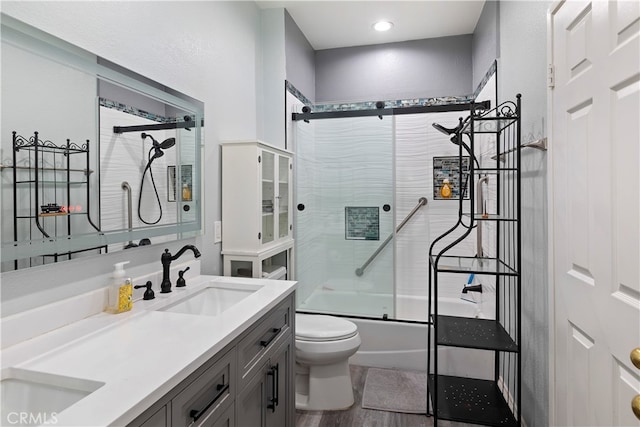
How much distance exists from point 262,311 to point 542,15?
5.77 feet

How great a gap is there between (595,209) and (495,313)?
4.86 ft

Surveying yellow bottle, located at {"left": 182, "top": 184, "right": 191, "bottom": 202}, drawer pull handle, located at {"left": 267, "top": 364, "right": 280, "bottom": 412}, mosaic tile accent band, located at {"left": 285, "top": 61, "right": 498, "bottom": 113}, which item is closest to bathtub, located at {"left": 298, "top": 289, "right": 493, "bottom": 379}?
drawer pull handle, located at {"left": 267, "top": 364, "right": 280, "bottom": 412}

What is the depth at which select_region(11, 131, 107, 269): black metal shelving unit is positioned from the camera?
3.40 ft

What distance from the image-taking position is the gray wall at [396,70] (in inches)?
126

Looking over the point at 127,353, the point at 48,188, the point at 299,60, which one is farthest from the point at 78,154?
the point at 299,60

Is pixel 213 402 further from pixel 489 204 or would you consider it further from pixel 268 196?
pixel 489 204

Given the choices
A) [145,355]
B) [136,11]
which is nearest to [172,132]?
[136,11]

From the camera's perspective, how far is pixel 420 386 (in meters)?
2.41

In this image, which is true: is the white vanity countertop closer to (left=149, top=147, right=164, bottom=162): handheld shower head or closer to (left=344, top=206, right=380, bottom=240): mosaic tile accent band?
(left=149, top=147, right=164, bottom=162): handheld shower head

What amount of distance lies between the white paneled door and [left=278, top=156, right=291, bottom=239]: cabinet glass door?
1.58 metres

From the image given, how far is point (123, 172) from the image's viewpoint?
1.40 metres

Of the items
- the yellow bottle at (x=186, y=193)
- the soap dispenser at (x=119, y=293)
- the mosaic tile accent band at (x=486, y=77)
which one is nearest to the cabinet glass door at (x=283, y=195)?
the yellow bottle at (x=186, y=193)

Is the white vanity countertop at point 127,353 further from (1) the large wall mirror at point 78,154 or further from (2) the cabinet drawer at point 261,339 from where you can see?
(1) the large wall mirror at point 78,154

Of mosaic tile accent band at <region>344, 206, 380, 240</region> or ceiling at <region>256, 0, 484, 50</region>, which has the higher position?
ceiling at <region>256, 0, 484, 50</region>
